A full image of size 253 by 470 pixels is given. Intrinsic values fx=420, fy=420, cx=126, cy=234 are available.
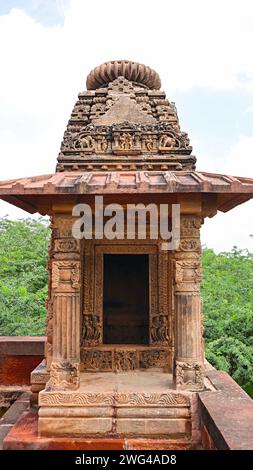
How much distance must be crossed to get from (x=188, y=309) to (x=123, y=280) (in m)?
2.22

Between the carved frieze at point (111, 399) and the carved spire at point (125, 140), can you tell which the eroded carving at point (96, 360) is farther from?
the carved spire at point (125, 140)

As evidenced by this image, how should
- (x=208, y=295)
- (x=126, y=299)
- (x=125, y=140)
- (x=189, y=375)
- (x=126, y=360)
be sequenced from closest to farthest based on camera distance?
(x=189, y=375)
(x=126, y=360)
(x=125, y=140)
(x=126, y=299)
(x=208, y=295)

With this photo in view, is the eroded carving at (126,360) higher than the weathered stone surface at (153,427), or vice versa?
the eroded carving at (126,360)

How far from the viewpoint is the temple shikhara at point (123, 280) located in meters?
4.93

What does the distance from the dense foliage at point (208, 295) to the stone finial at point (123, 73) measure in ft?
19.7

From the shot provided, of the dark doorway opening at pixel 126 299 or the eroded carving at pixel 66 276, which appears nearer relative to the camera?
the eroded carving at pixel 66 276

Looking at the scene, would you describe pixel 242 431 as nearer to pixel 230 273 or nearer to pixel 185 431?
pixel 185 431

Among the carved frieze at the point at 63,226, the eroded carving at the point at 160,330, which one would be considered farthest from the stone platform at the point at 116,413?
the carved frieze at the point at 63,226

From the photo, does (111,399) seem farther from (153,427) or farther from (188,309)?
(188,309)

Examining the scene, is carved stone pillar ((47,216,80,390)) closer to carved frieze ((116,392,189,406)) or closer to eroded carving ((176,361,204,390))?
carved frieze ((116,392,189,406))

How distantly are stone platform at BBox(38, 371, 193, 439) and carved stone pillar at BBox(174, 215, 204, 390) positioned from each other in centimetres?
24

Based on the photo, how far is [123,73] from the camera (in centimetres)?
833

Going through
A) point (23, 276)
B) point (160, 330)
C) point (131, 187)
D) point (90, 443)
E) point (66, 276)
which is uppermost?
point (131, 187)

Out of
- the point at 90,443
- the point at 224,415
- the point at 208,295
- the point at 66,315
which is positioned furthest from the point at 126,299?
the point at 208,295
